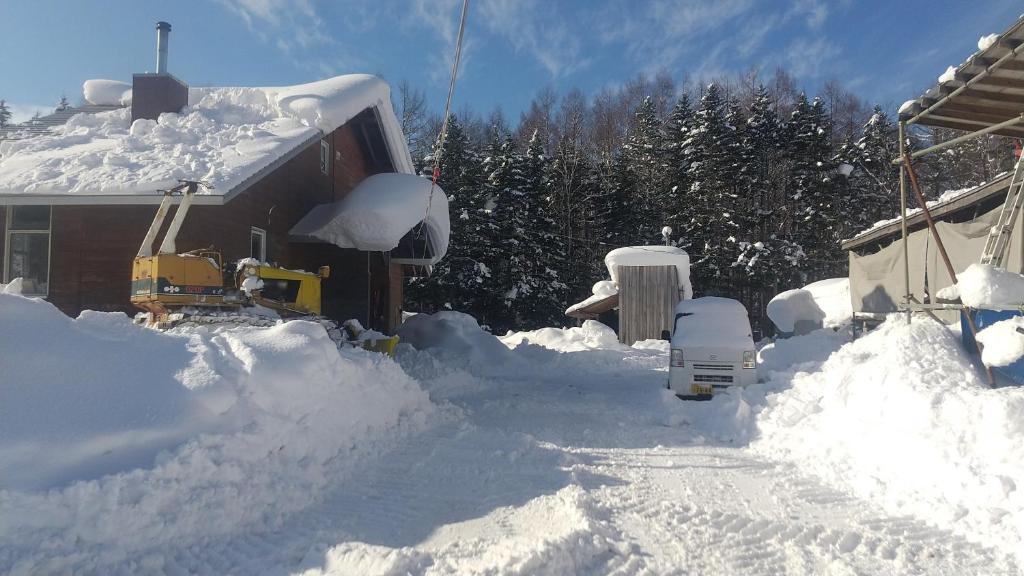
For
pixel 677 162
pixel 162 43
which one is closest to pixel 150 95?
pixel 162 43

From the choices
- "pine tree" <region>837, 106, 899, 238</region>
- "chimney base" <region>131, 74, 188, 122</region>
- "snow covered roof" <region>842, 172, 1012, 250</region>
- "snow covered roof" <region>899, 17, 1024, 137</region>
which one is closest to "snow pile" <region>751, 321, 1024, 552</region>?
"snow covered roof" <region>899, 17, 1024, 137</region>

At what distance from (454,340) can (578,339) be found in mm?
8249

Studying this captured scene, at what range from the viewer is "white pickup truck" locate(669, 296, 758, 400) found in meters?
9.84

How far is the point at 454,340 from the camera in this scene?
16.8 m

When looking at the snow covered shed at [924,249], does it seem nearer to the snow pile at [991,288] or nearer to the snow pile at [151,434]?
the snow pile at [991,288]

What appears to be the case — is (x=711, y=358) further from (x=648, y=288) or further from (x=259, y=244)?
(x=648, y=288)

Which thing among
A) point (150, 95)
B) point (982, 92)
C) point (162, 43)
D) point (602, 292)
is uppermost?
point (162, 43)

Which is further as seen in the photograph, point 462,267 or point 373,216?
point 462,267

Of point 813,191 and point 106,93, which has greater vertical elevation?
point 813,191

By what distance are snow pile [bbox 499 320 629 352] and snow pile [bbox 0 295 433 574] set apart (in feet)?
52.3

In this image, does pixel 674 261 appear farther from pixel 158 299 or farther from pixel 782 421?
pixel 158 299

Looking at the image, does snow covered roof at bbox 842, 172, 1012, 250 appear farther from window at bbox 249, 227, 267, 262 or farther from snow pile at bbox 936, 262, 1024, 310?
window at bbox 249, 227, 267, 262

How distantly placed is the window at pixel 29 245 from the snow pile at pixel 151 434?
7627 mm

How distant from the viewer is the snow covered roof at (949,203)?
984cm
